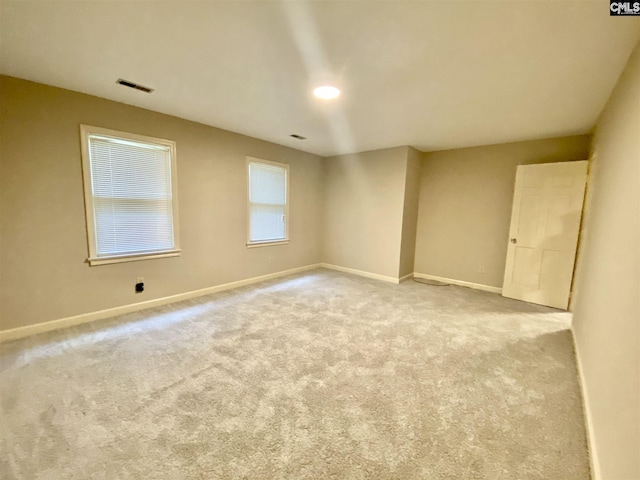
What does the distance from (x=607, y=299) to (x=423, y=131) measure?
276 cm

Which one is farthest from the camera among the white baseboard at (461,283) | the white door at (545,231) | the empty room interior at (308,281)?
the white baseboard at (461,283)

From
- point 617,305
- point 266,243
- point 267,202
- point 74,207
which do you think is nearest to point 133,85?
point 74,207

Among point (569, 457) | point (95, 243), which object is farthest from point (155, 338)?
point (569, 457)

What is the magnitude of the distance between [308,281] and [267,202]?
1.56 meters

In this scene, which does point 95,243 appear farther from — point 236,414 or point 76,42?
point 236,414

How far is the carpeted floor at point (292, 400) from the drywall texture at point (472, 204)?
146 cm

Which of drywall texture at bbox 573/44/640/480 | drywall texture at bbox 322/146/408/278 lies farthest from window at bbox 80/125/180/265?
drywall texture at bbox 573/44/640/480

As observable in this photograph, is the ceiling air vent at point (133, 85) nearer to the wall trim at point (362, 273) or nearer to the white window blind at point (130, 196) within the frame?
the white window blind at point (130, 196)

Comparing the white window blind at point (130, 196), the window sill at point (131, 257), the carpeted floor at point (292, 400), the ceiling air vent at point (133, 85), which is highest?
the ceiling air vent at point (133, 85)

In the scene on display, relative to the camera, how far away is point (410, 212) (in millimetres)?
4750

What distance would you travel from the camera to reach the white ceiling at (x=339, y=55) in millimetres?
1506

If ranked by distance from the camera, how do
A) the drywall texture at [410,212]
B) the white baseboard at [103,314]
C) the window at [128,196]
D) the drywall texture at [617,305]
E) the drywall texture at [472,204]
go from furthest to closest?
the drywall texture at [410,212] < the drywall texture at [472,204] < the window at [128,196] < the white baseboard at [103,314] < the drywall texture at [617,305]

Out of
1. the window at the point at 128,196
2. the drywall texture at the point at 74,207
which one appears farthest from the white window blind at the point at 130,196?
the drywall texture at the point at 74,207

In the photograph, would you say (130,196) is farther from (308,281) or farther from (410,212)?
(410,212)
